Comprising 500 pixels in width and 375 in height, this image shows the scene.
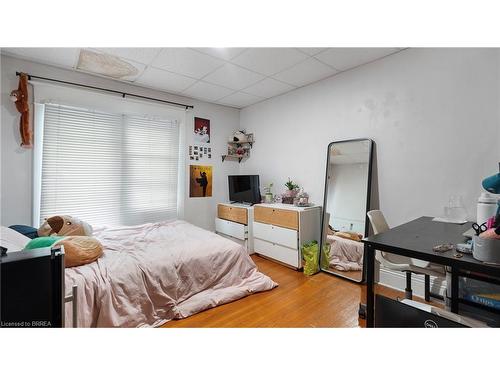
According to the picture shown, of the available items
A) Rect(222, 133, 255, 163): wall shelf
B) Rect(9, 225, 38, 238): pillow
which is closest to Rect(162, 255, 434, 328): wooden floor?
Rect(9, 225, 38, 238): pillow

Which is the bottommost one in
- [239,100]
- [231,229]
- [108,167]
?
[231,229]

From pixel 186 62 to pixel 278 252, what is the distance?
2.60m

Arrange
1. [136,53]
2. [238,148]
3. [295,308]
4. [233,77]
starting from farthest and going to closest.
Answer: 1. [238,148]
2. [233,77]
3. [136,53]
4. [295,308]

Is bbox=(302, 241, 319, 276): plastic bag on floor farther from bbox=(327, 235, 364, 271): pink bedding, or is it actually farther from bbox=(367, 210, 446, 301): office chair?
bbox=(367, 210, 446, 301): office chair

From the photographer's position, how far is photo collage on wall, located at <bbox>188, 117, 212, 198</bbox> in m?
3.88

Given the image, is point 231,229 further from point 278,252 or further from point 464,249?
point 464,249

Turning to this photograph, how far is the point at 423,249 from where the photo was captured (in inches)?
47.8

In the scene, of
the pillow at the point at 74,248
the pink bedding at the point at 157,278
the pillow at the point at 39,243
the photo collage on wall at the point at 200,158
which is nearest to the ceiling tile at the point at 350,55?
the photo collage on wall at the point at 200,158

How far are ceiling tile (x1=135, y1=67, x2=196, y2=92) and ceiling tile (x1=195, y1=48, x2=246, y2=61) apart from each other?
73 cm

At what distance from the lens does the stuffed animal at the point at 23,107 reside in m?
2.48

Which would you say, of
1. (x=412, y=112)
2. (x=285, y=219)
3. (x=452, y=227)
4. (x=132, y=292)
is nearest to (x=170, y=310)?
(x=132, y=292)

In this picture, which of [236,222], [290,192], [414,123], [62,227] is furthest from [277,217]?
[62,227]

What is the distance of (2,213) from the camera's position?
2.48 m

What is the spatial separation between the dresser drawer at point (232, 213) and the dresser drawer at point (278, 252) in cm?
38
